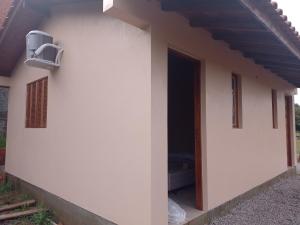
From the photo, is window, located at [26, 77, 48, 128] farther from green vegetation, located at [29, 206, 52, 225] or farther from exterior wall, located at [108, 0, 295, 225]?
exterior wall, located at [108, 0, 295, 225]

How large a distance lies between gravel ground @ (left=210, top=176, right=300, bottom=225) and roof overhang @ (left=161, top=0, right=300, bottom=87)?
3.39m

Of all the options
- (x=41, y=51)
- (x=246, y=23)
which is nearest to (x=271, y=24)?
(x=246, y=23)

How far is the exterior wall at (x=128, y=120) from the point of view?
13.5 feet

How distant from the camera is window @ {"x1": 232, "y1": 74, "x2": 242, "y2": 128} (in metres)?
6.77

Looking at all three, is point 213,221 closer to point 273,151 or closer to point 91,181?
point 91,181

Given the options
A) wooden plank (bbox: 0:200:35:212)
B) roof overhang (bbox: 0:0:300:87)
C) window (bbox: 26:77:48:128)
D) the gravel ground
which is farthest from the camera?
window (bbox: 26:77:48:128)

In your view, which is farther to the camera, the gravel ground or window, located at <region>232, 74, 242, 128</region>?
window, located at <region>232, 74, 242, 128</region>

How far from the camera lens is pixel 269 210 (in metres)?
6.17

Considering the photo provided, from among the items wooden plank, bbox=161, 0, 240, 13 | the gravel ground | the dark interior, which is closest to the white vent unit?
wooden plank, bbox=161, 0, 240, 13

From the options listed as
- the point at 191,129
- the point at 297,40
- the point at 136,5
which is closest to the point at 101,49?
the point at 136,5

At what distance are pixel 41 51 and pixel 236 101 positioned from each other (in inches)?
184

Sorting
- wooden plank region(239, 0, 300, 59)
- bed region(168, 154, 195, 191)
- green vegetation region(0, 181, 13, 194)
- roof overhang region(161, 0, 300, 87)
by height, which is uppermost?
roof overhang region(161, 0, 300, 87)

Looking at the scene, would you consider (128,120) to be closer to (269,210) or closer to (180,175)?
(180,175)

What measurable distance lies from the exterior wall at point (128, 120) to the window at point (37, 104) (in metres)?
0.23
